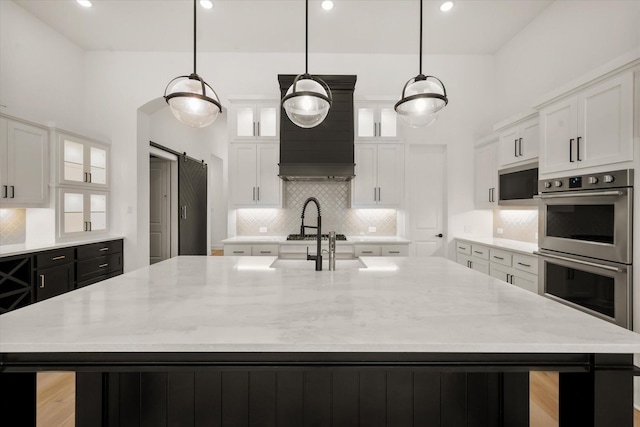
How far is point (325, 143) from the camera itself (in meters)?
4.02

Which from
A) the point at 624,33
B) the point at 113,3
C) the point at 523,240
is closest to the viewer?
the point at 624,33

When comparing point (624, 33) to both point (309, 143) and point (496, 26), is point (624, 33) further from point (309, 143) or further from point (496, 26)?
point (309, 143)

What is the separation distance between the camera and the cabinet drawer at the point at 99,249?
3.73 m

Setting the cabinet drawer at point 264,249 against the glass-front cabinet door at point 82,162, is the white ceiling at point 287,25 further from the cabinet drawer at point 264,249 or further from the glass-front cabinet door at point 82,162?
the cabinet drawer at point 264,249

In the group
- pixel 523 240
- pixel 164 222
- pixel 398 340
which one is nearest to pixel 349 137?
pixel 523 240

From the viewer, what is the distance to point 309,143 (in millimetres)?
4008

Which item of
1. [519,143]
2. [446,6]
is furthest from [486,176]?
[446,6]

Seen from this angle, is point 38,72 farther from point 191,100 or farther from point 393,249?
point 393,249

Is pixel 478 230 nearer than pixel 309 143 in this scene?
No

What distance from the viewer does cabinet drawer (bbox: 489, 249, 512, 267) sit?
336 centimetres

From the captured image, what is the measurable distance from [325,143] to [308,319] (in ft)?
10.5

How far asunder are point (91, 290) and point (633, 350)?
2.08 m

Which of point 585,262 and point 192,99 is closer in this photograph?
point 192,99

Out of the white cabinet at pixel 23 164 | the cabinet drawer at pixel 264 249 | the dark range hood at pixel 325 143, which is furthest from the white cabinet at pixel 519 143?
the white cabinet at pixel 23 164
